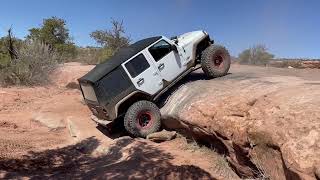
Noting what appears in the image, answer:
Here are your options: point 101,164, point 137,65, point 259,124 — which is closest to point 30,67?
point 137,65

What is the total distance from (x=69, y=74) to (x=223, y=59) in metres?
12.5

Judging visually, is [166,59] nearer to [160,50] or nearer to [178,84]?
[160,50]

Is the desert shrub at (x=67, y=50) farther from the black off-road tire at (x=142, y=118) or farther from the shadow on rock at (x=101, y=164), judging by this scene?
the black off-road tire at (x=142, y=118)

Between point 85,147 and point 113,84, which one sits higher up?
point 113,84

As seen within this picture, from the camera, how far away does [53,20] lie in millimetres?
37938

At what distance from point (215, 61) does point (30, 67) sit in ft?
39.5

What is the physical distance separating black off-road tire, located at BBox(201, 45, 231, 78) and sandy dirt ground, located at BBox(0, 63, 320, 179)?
0.40 meters

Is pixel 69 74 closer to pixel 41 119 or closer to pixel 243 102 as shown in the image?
pixel 41 119

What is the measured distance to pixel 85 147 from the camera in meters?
12.0

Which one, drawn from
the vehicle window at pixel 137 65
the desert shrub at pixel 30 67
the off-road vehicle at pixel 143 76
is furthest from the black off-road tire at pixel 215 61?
the desert shrub at pixel 30 67

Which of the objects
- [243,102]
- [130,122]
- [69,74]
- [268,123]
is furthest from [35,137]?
[69,74]

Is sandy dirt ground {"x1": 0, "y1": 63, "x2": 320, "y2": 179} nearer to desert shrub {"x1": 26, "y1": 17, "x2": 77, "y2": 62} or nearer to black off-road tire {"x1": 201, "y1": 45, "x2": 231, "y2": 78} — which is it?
black off-road tire {"x1": 201, "y1": 45, "x2": 231, "y2": 78}

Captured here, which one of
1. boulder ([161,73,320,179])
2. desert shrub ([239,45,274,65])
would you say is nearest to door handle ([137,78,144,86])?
boulder ([161,73,320,179])

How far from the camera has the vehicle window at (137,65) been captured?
11758mm
